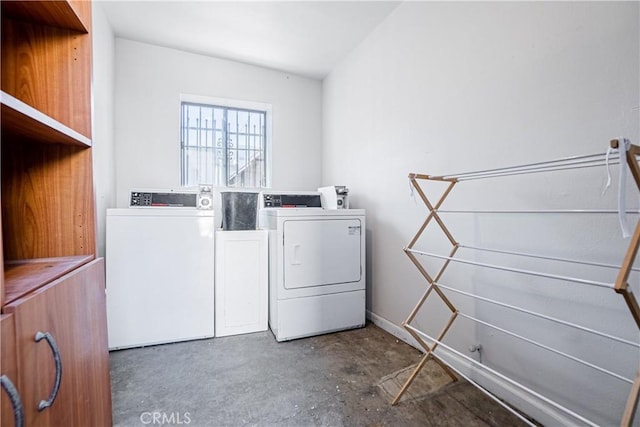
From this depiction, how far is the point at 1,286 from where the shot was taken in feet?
1.70

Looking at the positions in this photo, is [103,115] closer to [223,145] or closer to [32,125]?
[223,145]

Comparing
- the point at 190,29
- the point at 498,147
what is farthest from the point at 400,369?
the point at 190,29

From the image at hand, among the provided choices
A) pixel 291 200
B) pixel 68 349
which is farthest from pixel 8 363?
pixel 291 200

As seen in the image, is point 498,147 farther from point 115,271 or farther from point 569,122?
point 115,271

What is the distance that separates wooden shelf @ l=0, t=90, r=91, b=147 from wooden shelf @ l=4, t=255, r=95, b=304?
0.39 meters

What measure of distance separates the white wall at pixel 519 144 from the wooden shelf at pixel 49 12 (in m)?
1.88

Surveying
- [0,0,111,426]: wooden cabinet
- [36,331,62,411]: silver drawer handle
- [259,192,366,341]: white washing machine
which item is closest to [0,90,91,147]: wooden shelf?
[0,0,111,426]: wooden cabinet

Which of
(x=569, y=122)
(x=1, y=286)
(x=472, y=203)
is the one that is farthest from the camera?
(x=472, y=203)

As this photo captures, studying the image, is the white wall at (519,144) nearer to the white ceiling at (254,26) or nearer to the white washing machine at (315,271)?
the white washing machine at (315,271)

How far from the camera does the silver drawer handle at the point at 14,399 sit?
Result: 468mm

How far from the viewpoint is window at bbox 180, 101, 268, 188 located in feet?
10.2

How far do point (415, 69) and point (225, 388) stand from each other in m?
2.51

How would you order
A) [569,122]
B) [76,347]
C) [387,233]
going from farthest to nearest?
[387,233]
[569,122]
[76,347]

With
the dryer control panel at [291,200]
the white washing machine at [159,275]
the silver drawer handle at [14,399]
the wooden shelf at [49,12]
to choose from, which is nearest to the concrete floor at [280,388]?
the white washing machine at [159,275]
